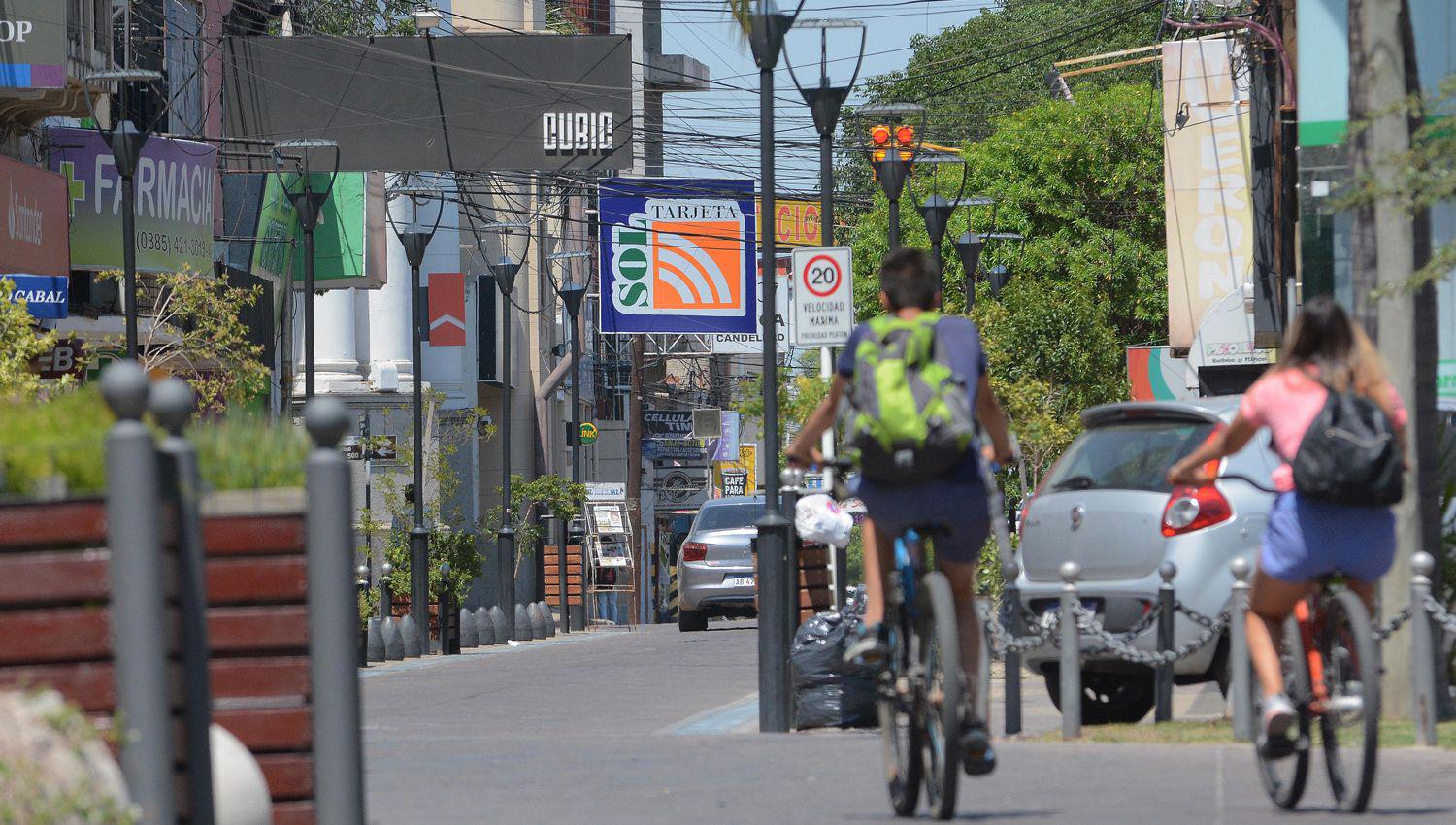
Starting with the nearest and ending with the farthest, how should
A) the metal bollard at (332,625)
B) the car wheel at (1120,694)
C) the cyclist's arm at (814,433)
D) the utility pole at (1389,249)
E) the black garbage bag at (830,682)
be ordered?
the metal bollard at (332,625)
the cyclist's arm at (814,433)
the utility pole at (1389,249)
the black garbage bag at (830,682)
the car wheel at (1120,694)

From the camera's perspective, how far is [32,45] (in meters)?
23.6

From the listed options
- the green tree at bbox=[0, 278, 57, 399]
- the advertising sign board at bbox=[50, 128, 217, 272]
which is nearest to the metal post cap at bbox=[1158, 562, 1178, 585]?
the green tree at bbox=[0, 278, 57, 399]

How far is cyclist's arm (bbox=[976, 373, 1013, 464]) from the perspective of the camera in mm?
6797

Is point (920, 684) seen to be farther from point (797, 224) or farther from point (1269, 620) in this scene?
point (797, 224)

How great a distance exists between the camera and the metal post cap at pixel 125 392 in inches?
163

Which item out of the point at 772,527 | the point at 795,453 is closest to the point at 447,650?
the point at 772,527

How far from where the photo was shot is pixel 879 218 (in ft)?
166

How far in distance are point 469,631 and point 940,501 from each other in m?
23.0

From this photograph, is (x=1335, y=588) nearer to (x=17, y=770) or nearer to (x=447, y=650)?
(x=17, y=770)

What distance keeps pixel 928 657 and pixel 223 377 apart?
2372 centimetres

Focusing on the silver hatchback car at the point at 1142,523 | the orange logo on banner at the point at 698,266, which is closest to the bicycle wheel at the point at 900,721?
the silver hatchback car at the point at 1142,523

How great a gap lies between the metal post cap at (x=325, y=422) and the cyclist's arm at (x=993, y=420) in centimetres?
244

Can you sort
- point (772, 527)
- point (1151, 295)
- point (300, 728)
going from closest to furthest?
point (300, 728), point (772, 527), point (1151, 295)

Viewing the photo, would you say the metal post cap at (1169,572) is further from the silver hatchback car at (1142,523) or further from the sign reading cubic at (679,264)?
the sign reading cubic at (679,264)
